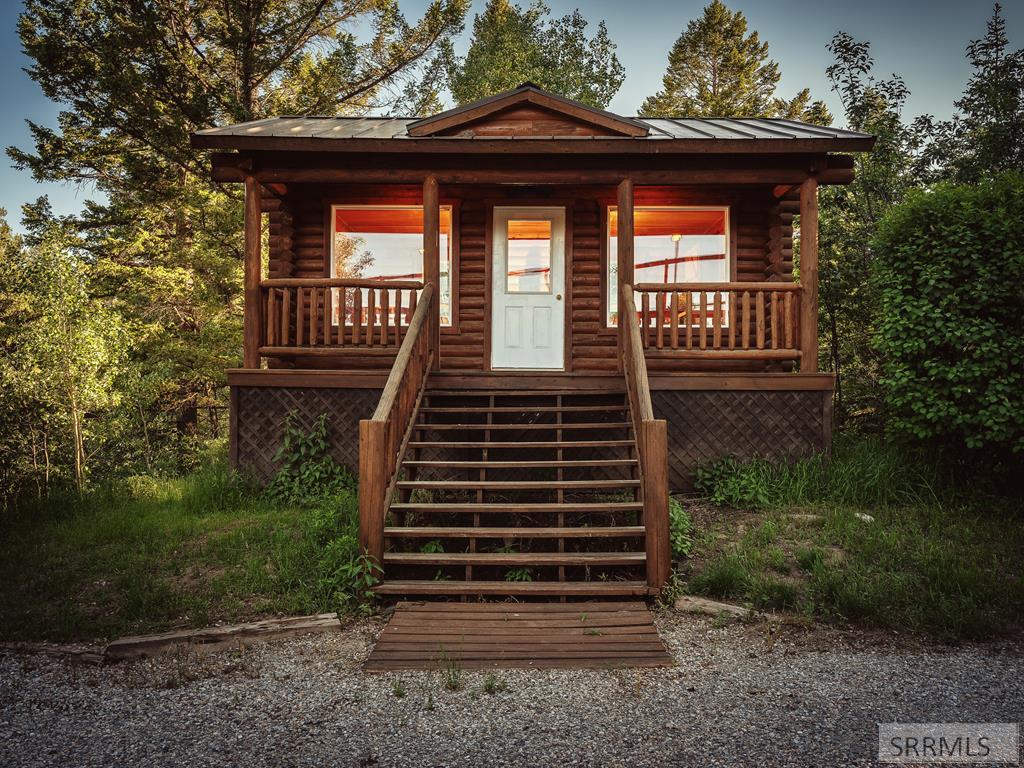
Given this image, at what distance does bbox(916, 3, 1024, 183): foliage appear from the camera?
10055 mm

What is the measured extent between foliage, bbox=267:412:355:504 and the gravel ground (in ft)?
10.1

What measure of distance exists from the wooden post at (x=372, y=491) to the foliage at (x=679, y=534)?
7.65 ft

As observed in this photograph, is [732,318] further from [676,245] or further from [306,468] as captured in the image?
[306,468]

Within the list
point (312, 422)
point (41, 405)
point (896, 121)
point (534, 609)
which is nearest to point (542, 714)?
point (534, 609)

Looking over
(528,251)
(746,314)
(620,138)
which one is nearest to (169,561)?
(528,251)

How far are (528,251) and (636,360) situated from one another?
11.8 feet

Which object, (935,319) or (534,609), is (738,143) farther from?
(534,609)

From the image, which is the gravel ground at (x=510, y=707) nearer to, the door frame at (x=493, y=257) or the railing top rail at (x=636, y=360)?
the railing top rail at (x=636, y=360)

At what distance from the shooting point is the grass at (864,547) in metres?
4.19

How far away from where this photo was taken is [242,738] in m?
2.90

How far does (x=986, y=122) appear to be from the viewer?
1053 cm

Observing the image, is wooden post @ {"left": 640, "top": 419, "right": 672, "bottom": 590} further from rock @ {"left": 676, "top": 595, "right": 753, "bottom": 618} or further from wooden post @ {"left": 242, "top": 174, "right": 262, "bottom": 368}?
wooden post @ {"left": 242, "top": 174, "right": 262, "bottom": 368}

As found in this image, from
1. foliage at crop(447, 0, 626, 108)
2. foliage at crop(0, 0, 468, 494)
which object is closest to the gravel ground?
foliage at crop(0, 0, 468, 494)

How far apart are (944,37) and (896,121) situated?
797cm
